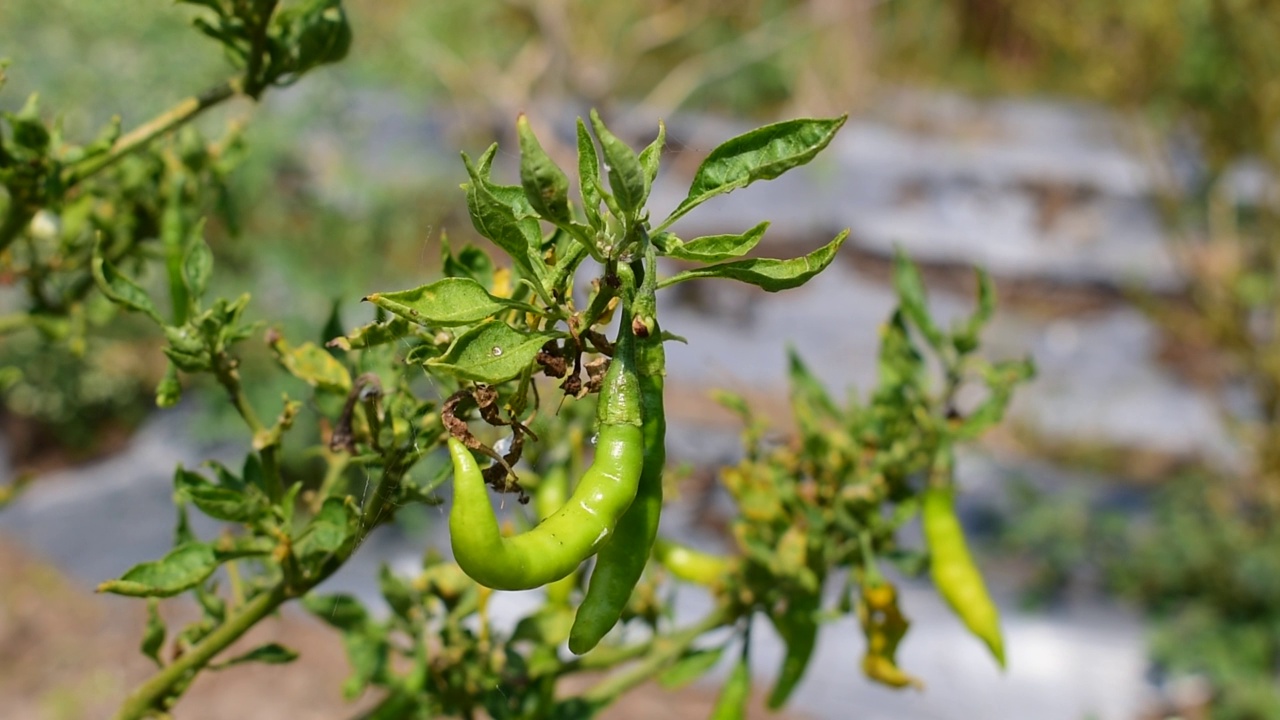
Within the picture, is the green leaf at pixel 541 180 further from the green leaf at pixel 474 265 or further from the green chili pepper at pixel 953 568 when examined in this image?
the green chili pepper at pixel 953 568

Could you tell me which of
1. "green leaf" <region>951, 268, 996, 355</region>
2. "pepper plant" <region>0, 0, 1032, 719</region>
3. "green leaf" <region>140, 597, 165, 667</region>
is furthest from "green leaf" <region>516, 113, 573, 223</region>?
"green leaf" <region>951, 268, 996, 355</region>

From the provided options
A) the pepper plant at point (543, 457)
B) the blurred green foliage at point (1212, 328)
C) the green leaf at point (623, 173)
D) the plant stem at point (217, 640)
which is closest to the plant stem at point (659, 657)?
the pepper plant at point (543, 457)

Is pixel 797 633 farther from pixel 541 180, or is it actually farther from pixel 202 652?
pixel 541 180

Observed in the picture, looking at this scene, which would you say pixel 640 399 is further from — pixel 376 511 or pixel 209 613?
pixel 209 613

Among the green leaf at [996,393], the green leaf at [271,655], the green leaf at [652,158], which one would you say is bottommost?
the green leaf at [996,393]

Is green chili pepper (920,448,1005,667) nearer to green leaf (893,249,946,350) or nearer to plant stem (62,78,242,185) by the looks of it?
green leaf (893,249,946,350)

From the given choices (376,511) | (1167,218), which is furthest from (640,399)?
(1167,218)

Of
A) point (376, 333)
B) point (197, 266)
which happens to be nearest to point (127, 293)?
point (197, 266)
